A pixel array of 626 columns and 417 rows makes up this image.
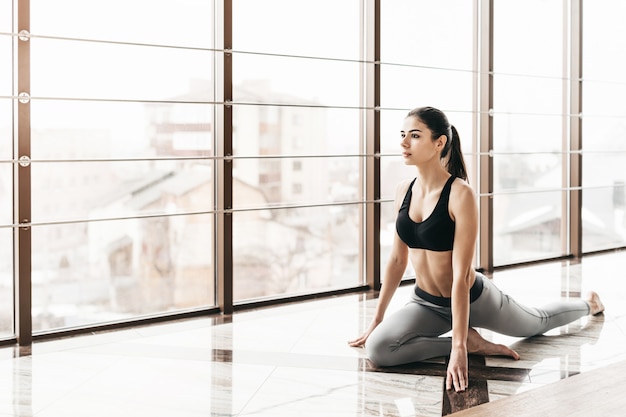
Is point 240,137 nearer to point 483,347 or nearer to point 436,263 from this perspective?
point 436,263

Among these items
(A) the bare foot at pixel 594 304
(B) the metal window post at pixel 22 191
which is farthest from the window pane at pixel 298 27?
(A) the bare foot at pixel 594 304

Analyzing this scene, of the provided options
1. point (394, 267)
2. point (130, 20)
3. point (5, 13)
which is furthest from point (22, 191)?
point (394, 267)

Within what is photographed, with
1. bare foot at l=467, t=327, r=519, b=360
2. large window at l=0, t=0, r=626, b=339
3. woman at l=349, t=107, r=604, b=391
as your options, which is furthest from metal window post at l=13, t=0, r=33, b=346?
bare foot at l=467, t=327, r=519, b=360

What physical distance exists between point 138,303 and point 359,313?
1148 mm

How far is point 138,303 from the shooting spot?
4.18 m

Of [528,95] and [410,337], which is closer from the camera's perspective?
[410,337]

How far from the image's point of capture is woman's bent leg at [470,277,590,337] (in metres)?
3.30

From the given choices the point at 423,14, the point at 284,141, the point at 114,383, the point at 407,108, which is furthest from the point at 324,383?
the point at 423,14

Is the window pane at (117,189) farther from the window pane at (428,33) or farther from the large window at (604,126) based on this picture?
the large window at (604,126)

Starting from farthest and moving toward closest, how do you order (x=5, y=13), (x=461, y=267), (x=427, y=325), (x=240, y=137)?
(x=240, y=137)
(x=5, y=13)
(x=427, y=325)
(x=461, y=267)

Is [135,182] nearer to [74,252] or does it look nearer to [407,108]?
[74,252]

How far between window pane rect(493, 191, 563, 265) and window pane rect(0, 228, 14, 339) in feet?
11.0

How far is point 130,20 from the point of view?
13.3ft

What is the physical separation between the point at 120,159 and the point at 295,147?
111 centimetres
